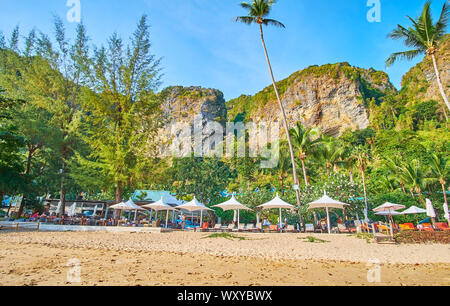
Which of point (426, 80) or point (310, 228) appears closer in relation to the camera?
point (310, 228)

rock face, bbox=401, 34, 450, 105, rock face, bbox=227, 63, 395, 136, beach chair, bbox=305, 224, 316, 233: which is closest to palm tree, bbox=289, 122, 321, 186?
beach chair, bbox=305, 224, 316, 233

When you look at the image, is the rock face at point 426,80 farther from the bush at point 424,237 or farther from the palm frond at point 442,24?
the bush at point 424,237

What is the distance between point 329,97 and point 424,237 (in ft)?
223

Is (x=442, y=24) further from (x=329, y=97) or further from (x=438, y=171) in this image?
(x=329, y=97)

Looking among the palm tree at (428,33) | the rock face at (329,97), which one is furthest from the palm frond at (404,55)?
the rock face at (329,97)

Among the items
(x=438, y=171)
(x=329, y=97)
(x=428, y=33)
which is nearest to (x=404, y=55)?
(x=428, y=33)

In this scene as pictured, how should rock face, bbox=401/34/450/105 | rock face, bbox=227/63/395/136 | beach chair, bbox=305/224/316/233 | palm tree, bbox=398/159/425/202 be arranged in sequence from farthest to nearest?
1. rock face, bbox=227/63/395/136
2. rock face, bbox=401/34/450/105
3. palm tree, bbox=398/159/425/202
4. beach chair, bbox=305/224/316/233

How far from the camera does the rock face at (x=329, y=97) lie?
69438mm

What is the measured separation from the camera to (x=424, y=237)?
11.2 meters

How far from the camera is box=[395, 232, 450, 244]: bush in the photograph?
11102 millimetres

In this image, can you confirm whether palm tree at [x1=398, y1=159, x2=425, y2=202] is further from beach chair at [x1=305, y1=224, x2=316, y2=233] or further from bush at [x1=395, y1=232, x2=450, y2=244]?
bush at [x1=395, y1=232, x2=450, y2=244]

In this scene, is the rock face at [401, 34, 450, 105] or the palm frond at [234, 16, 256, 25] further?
the rock face at [401, 34, 450, 105]

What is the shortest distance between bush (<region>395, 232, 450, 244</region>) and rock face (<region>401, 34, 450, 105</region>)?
215 feet
